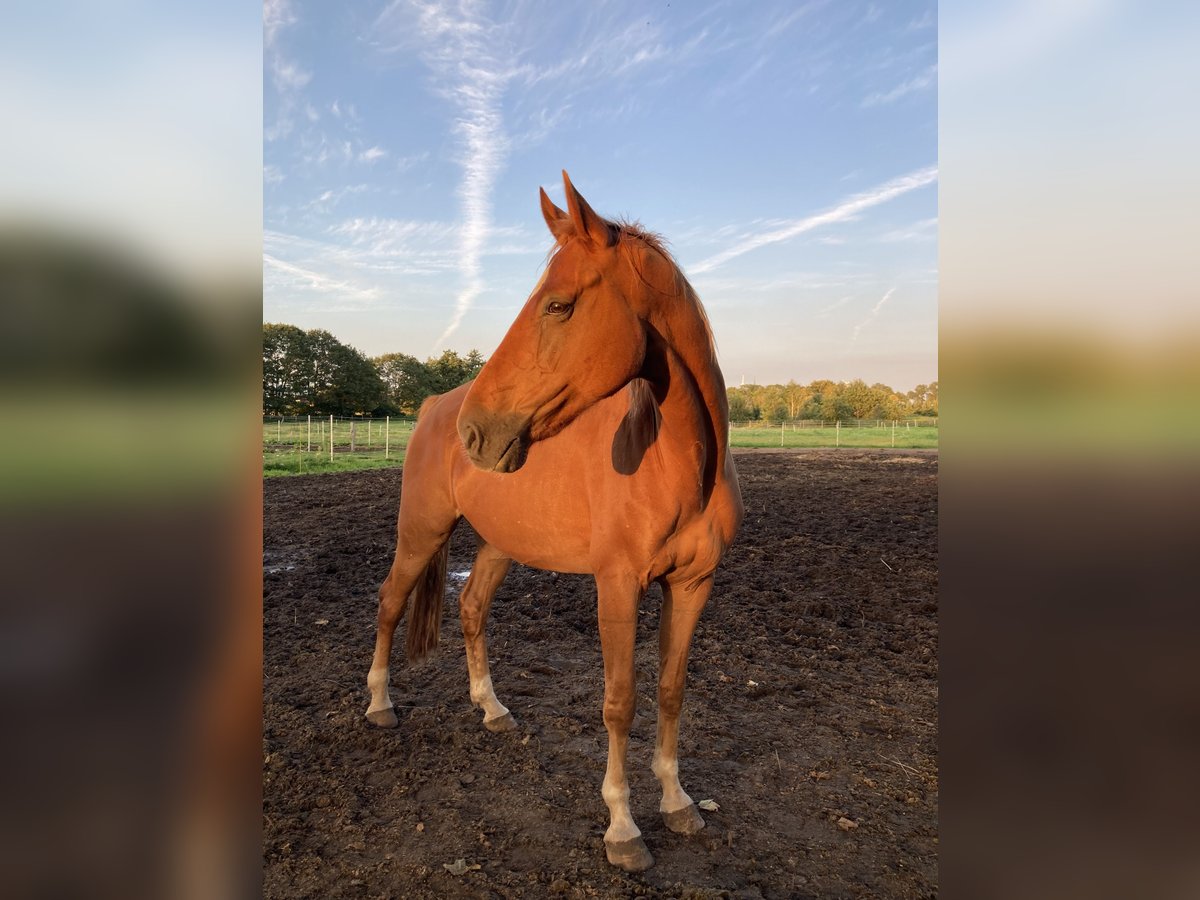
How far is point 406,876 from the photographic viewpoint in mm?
2662

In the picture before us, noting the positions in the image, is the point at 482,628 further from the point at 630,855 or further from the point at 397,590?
the point at 630,855

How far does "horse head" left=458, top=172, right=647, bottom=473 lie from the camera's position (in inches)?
86.7

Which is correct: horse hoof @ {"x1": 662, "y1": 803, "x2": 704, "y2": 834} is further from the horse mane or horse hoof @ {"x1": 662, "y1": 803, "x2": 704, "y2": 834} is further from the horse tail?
the horse tail

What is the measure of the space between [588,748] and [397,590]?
5.30ft

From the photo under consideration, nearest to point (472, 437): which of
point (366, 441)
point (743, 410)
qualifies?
point (366, 441)

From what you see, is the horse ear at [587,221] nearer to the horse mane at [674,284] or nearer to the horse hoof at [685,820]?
the horse mane at [674,284]

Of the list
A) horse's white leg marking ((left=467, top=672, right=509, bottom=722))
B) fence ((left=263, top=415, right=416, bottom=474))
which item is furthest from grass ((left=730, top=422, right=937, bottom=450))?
horse's white leg marking ((left=467, top=672, right=509, bottom=722))

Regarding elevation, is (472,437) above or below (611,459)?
above

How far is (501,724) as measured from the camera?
3.94 metres

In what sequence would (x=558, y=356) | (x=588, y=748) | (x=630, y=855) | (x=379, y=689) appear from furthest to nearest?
(x=379, y=689) → (x=588, y=748) → (x=630, y=855) → (x=558, y=356)
